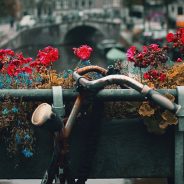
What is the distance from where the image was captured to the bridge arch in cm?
7981

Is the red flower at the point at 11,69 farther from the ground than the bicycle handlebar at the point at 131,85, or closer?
closer

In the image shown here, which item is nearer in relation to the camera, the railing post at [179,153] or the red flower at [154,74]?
the railing post at [179,153]

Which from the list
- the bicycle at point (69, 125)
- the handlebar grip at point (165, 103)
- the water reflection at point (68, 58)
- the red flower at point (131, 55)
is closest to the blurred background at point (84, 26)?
the water reflection at point (68, 58)

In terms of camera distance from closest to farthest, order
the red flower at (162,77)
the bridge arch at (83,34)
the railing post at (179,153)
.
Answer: the railing post at (179,153) → the red flower at (162,77) → the bridge arch at (83,34)

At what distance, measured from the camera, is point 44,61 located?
4762 millimetres

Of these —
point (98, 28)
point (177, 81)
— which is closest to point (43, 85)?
point (177, 81)

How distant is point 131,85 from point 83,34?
3105 inches

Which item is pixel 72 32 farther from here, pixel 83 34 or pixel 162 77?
pixel 162 77

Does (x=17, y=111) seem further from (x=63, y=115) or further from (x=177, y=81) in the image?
(x=177, y=81)

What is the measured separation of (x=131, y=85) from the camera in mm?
3979

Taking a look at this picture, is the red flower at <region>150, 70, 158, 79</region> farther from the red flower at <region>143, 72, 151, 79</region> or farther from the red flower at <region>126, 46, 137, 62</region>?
the red flower at <region>126, 46, 137, 62</region>

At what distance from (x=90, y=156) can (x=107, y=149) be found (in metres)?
0.18

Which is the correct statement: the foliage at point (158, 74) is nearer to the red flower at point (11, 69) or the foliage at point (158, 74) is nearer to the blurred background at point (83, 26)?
the red flower at point (11, 69)

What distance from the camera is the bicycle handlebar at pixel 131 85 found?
3801 millimetres
